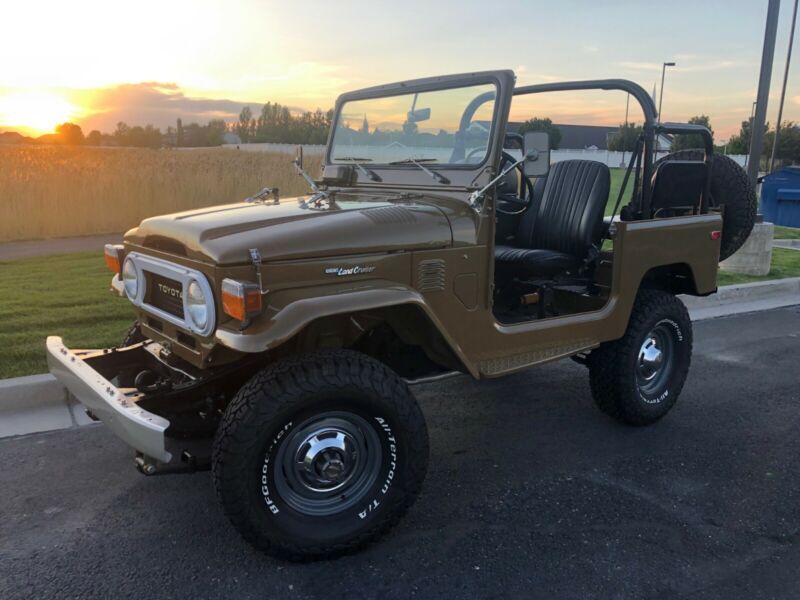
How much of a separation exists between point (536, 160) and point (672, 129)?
4.71 ft

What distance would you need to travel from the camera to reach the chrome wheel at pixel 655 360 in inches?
171

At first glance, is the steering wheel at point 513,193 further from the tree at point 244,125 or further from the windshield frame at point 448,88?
the tree at point 244,125

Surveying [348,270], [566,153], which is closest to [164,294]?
[348,270]

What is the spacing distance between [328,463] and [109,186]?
8.90 m

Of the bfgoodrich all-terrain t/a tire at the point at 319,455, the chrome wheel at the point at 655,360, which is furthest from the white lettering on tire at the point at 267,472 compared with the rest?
the chrome wheel at the point at 655,360

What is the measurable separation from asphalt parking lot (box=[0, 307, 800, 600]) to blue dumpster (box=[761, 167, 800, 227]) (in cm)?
→ 1239

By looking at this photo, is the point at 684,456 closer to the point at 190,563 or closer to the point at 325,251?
the point at 325,251

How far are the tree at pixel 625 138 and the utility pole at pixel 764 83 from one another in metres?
1.97

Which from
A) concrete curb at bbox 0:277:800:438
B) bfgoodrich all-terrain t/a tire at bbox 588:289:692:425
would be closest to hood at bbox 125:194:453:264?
concrete curb at bbox 0:277:800:438

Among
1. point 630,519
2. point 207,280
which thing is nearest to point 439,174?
point 207,280

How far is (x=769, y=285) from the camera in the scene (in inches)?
334

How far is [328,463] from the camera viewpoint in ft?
9.39

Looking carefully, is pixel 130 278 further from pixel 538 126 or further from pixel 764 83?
pixel 764 83

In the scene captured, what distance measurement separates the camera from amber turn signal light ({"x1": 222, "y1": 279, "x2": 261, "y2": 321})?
8.44 feet
